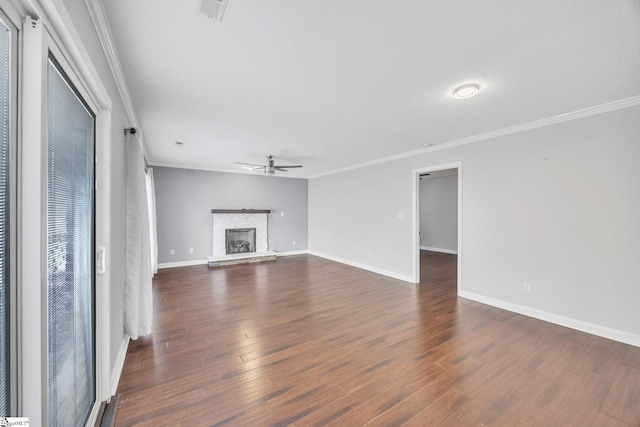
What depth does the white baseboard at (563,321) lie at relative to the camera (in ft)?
8.23

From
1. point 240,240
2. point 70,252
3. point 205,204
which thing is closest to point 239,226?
point 240,240

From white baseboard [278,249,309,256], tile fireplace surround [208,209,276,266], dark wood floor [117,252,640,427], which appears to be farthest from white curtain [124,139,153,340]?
white baseboard [278,249,309,256]

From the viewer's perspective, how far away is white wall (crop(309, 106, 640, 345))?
8.26 ft

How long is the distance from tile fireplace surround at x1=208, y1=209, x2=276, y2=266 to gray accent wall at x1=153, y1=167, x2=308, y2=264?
152mm

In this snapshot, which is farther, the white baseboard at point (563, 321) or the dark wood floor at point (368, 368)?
the white baseboard at point (563, 321)

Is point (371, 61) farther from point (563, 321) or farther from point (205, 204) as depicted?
point (205, 204)

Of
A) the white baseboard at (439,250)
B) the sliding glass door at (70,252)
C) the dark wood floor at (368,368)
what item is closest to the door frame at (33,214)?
the sliding glass door at (70,252)

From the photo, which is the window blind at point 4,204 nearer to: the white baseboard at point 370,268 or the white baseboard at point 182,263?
the white baseboard at point 370,268

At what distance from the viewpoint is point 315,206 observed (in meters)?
7.45

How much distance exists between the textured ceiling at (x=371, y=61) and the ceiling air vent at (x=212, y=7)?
0.05 m

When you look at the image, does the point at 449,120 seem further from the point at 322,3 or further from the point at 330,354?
the point at 330,354

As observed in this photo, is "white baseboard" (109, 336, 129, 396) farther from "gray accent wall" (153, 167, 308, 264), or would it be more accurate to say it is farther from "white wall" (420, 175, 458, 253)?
"white wall" (420, 175, 458, 253)

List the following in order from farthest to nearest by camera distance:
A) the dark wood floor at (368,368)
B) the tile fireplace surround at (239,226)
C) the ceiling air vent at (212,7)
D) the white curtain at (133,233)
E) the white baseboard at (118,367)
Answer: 1. the tile fireplace surround at (239,226)
2. the white curtain at (133,233)
3. the white baseboard at (118,367)
4. the dark wood floor at (368,368)
5. the ceiling air vent at (212,7)

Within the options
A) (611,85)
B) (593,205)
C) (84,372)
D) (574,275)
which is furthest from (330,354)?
(611,85)
